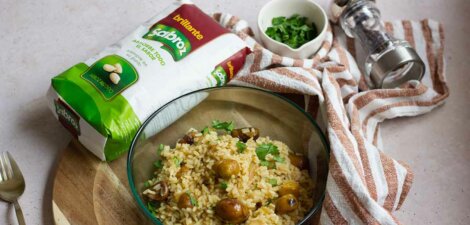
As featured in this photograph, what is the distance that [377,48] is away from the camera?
5.12 feet

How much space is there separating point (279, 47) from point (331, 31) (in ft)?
0.63

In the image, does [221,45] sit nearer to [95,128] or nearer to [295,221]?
[95,128]

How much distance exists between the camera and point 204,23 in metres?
1.52

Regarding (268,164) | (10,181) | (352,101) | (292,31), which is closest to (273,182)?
(268,164)

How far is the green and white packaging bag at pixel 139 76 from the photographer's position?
4.42 feet

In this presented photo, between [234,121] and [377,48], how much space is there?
1.46ft

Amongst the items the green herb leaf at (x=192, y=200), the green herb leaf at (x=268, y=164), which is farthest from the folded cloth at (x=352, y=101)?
the green herb leaf at (x=192, y=200)

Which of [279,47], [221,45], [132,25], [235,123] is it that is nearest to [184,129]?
[235,123]

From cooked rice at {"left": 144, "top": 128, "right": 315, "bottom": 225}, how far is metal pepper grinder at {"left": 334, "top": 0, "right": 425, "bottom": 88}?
0.39 metres

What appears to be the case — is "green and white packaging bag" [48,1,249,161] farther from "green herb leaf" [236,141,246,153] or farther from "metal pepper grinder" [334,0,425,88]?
"metal pepper grinder" [334,0,425,88]

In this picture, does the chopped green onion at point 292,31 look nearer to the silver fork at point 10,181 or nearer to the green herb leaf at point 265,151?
the green herb leaf at point 265,151

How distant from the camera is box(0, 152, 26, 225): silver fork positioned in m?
1.37

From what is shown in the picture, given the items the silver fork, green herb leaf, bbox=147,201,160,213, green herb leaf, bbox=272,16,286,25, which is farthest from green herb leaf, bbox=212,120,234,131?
the silver fork

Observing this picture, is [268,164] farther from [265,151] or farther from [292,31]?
[292,31]
